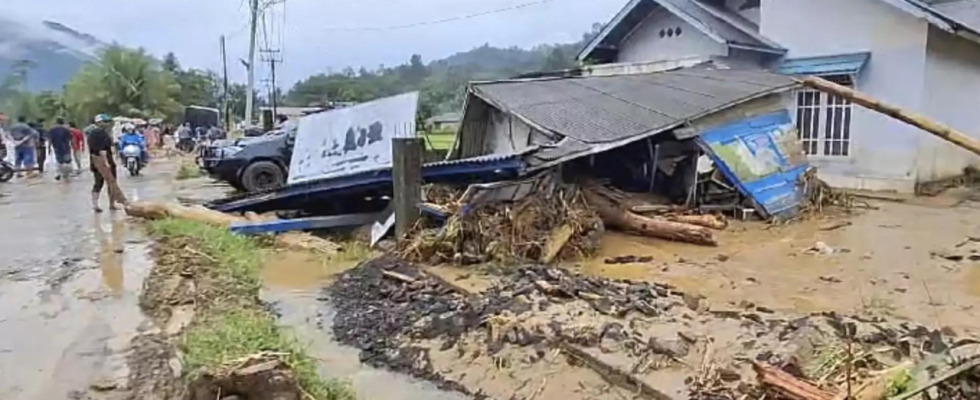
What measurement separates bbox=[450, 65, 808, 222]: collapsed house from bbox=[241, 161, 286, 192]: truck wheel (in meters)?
4.86

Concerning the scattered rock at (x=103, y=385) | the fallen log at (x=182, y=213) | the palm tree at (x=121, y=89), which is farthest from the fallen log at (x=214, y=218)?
the palm tree at (x=121, y=89)

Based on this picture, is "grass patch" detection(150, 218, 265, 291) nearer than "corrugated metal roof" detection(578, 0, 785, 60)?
Yes

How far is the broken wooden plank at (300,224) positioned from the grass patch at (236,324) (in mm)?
313

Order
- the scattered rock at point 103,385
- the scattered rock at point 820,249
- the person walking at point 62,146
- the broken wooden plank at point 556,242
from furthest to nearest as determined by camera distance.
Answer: the person walking at point 62,146, the scattered rock at point 820,249, the broken wooden plank at point 556,242, the scattered rock at point 103,385

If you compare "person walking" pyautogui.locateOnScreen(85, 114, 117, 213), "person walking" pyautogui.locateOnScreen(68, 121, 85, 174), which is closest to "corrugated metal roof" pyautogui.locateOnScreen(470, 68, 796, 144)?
"person walking" pyautogui.locateOnScreen(85, 114, 117, 213)

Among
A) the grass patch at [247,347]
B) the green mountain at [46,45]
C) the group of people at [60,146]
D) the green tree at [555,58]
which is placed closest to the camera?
the grass patch at [247,347]

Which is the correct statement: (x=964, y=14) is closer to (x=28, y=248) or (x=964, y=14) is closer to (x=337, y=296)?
(x=337, y=296)

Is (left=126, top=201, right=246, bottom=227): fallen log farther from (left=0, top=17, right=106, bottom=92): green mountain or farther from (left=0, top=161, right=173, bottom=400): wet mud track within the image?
(left=0, top=17, right=106, bottom=92): green mountain

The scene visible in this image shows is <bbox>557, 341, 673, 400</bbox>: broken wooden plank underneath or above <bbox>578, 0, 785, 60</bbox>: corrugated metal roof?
underneath

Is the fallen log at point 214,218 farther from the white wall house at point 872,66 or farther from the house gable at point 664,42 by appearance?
the house gable at point 664,42

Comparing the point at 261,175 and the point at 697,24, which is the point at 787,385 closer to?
the point at 697,24

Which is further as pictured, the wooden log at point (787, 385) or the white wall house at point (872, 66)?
the white wall house at point (872, 66)

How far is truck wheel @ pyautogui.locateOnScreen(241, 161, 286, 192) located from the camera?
15.4 metres

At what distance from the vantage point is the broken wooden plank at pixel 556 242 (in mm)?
8203
